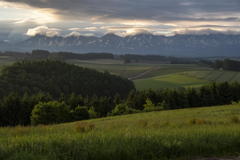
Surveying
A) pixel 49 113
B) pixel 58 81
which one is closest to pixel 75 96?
pixel 49 113

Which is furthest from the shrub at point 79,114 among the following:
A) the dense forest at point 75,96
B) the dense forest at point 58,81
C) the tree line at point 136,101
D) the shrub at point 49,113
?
the dense forest at point 58,81

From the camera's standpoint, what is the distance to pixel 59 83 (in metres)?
122

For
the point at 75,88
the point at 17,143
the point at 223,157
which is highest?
the point at 17,143

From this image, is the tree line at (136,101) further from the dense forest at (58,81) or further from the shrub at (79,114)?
the dense forest at (58,81)

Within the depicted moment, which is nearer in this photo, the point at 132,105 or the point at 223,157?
the point at 223,157

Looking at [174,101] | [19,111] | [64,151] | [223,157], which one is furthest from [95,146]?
[174,101]

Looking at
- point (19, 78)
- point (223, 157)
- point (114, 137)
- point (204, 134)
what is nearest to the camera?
point (223, 157)

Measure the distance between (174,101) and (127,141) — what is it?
69035mm

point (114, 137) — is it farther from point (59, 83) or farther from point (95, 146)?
point (59, 83)

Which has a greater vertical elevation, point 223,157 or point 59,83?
point 223,157

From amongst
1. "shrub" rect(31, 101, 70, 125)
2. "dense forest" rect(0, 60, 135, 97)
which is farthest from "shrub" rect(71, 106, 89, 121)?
"dense forest" rect(0, 60, 135, 97)

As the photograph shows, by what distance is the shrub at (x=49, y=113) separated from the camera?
51.0 m

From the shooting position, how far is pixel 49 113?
171ft

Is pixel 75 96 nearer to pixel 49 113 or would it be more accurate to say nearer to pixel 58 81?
pixel 49 113
